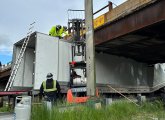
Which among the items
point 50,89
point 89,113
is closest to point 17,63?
point 50,89

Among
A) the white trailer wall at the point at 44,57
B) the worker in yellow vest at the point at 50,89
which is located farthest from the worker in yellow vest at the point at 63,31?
the worker in yellow vest at the point at 50,89

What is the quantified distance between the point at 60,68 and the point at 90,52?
3.06 m

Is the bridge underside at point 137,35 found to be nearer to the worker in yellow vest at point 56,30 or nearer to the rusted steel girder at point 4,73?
the worker in yellow vest at point 56,30

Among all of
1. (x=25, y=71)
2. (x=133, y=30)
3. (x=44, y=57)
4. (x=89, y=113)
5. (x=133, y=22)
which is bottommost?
(x=89, y=113)

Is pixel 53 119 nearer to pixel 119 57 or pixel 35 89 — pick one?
pixel 35 89

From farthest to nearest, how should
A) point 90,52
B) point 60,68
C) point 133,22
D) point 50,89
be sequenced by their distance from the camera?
point 133,22, point 60,68, point 50,89, point 90,52

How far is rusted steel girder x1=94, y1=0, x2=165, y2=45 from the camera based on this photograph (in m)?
10.6

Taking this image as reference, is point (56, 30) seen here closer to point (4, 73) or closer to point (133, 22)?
point (133, 22)

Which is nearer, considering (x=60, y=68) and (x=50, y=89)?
(x=50, y=89)

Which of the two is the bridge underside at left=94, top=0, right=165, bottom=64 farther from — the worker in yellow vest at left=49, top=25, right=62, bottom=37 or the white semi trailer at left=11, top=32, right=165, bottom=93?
the worker in yellow vest at left=49, top=25, right=62, bottom=37

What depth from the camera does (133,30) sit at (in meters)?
11.9

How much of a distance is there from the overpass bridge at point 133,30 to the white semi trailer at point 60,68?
0.93 m

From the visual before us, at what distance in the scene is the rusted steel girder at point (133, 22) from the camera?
34.7ft

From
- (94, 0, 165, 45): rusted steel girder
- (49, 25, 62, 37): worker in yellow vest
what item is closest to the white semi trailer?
(94, 0, 165, 45): rusted steel girder
